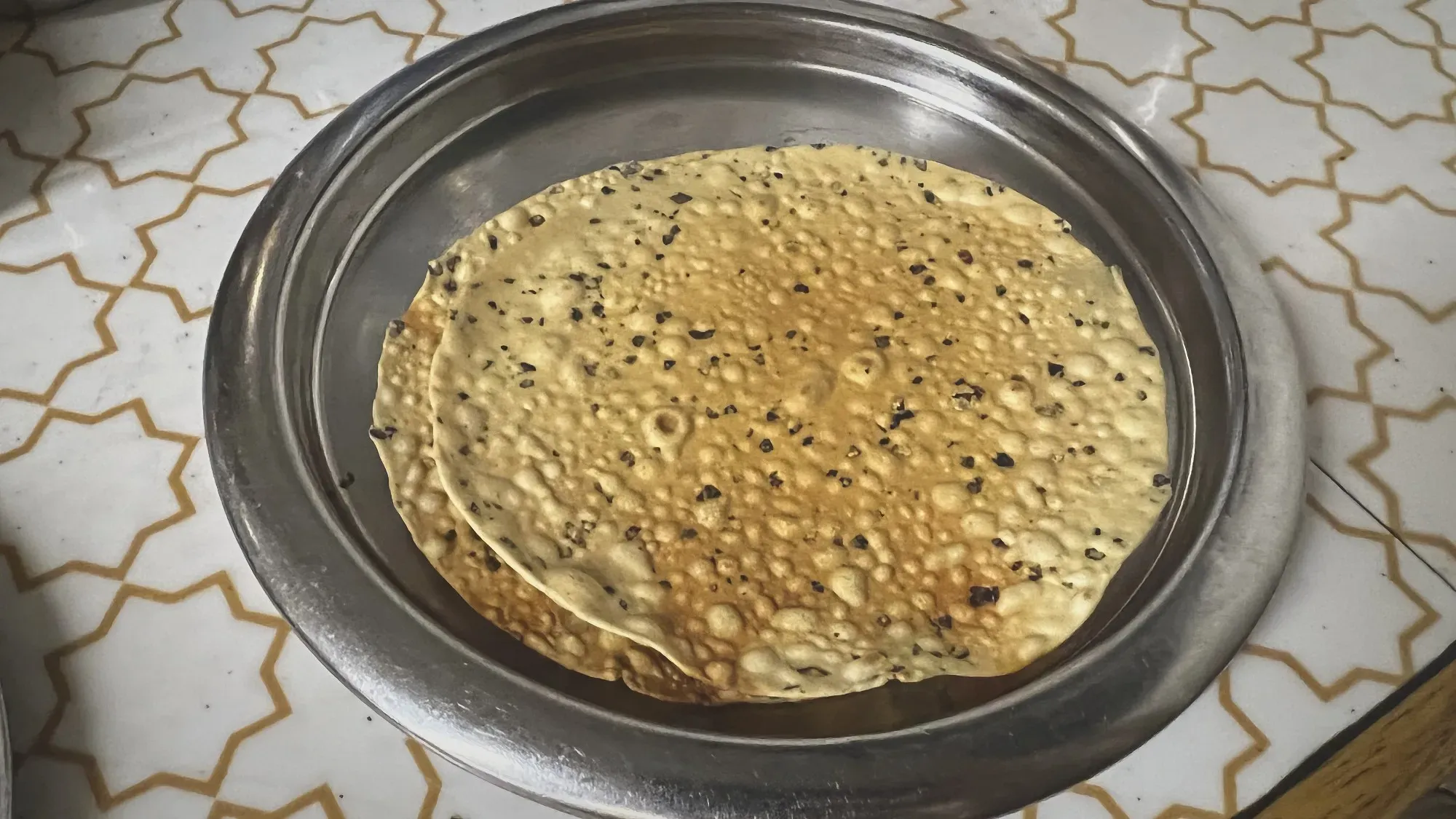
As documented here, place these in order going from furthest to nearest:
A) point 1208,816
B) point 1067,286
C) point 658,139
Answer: point 658,139
point 1067,286
point 1208,816

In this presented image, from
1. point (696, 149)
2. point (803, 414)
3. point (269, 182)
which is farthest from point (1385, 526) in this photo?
point (269, 182)

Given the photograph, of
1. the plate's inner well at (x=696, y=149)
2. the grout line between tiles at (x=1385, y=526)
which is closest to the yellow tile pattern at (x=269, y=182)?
the grout line between tiles at (x=1385, y=526)

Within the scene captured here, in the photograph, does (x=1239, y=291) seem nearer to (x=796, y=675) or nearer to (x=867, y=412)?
(x=867, y=412)

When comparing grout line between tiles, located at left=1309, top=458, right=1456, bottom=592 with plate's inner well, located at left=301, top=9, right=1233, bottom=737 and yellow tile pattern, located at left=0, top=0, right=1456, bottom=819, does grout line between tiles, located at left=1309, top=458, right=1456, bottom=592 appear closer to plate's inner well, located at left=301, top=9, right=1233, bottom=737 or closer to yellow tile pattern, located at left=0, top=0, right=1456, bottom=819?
yellow tile pattern, located at left=0, top=0, right=1456, bottom=819

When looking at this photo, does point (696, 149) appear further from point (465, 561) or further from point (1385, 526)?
point (1385, 526)

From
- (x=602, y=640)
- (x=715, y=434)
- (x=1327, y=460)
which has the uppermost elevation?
(x=1327, y=460)

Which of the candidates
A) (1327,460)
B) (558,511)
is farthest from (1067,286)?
(558,511)

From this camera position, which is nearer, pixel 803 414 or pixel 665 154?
pixel 803 414
